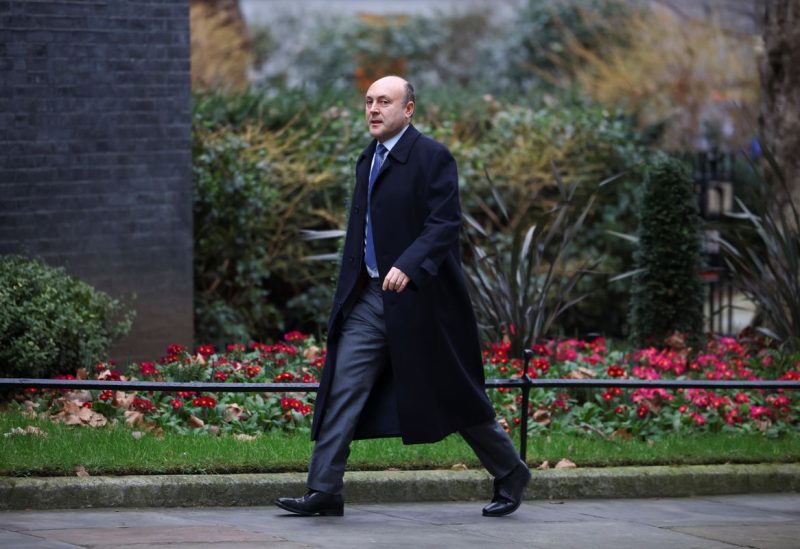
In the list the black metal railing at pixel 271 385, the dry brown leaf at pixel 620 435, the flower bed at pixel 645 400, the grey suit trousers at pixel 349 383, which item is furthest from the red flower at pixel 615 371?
the grey suit trousers at pixel 349 383

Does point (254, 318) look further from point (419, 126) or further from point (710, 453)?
point (710, 453)

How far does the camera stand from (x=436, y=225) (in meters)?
6.20

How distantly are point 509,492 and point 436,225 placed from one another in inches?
49.8

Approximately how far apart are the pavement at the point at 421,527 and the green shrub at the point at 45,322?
217 centimetres

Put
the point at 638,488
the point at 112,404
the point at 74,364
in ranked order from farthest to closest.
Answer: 1. the point at 74,364
2. the point at 112,404
3. the point at 638,488

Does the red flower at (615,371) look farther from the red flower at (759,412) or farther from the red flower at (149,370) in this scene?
the red flower at (149,370)

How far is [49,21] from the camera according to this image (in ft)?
31.5

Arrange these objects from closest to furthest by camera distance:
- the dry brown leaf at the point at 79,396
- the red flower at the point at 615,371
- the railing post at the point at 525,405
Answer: the railing post at the point at 525,405 < the dry brown leaf at the point at 79,396 < the red flower at the point at 615,371

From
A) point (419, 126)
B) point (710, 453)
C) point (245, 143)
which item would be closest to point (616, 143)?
point (419, 126)

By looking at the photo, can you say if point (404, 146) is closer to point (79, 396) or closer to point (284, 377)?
point (284, 377)

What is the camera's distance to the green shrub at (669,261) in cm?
1069

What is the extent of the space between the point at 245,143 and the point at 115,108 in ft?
6.36

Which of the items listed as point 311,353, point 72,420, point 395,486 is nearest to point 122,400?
point 72,420

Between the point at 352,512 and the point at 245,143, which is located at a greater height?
the point at 245,143
